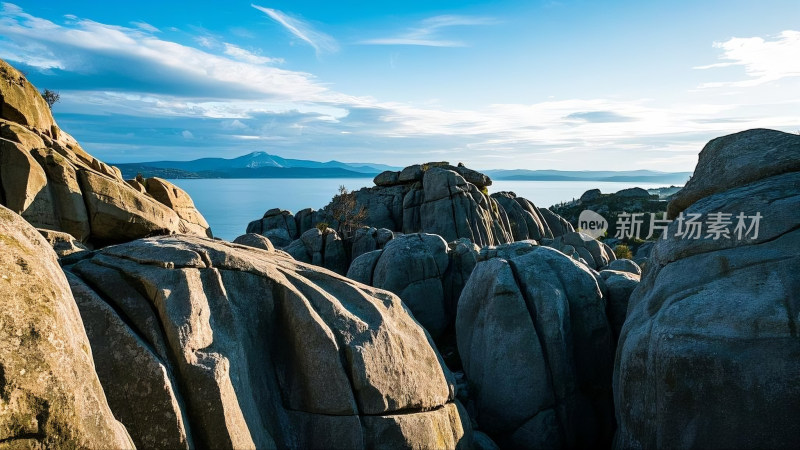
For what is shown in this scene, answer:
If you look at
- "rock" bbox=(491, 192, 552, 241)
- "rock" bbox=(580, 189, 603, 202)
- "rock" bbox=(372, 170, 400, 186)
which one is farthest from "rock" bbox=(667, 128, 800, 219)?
"rock" bbox=(580, 189, 603, 202)

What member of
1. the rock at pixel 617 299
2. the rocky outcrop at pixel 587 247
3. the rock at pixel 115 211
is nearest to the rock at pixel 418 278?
the rock at pixel 617 299

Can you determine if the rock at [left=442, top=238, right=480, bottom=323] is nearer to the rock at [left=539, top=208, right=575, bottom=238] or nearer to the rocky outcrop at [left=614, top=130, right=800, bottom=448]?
the rocky outcrop at [left=614, top=130, right=800, bottom=448]

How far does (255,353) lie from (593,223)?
95.4 m

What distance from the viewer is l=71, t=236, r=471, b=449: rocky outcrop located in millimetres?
10562

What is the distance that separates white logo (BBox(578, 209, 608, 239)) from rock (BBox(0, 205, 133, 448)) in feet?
284

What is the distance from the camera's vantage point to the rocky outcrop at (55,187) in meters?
25.2

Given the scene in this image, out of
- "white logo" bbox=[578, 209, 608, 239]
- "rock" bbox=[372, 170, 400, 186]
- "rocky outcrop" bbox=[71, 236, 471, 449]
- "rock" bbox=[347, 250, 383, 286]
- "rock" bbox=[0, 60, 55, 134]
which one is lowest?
"white logo" bbox=[578, 209, 608, 239]

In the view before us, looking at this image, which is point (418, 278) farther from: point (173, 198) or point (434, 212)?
point (434, 212)

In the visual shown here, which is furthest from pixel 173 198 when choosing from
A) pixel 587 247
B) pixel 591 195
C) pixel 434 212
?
pixel 591 195

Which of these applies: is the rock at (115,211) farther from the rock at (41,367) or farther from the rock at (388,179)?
the rock at (388,179)

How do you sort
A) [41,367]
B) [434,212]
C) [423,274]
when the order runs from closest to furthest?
[41,367] → [423,274] → [434,212]

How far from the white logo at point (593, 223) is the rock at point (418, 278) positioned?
59981 millimetres

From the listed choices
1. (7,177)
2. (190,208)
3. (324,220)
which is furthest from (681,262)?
(324,220)

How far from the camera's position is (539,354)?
2091 cm
